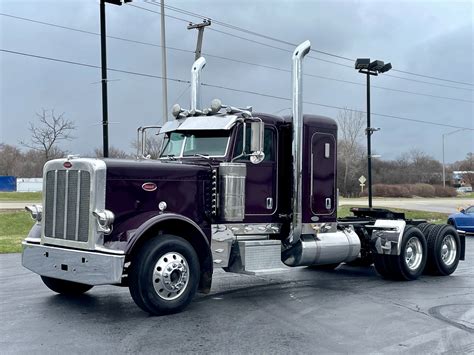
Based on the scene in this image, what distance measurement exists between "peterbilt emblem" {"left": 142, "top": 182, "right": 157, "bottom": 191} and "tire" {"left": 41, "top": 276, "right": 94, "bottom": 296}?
84.3 inches

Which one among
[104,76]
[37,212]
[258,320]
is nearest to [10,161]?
[104,76]

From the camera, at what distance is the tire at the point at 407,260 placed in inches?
398

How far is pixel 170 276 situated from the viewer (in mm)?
7066

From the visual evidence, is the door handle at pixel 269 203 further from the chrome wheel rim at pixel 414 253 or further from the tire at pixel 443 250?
the tire at pixel 443 250

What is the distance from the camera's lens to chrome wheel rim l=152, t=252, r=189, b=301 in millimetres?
6996

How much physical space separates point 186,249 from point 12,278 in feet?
15.4

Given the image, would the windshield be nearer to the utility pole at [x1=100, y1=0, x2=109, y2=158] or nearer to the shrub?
the utility pole at [x1=100, y1=0, x2=109, y2=158]

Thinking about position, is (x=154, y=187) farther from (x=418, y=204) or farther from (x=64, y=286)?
(x=418, y=204)

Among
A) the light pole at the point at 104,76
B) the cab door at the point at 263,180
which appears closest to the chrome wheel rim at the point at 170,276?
the cab door at the point at 263,180

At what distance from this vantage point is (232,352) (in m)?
5.61

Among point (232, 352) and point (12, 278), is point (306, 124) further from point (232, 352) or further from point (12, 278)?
point (12, 278)

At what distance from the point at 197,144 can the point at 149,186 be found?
4.91 ft

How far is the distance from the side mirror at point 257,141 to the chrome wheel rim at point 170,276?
6.08 feet

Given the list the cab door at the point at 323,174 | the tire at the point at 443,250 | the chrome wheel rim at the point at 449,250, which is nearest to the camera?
the cab door at the point at 323,174
